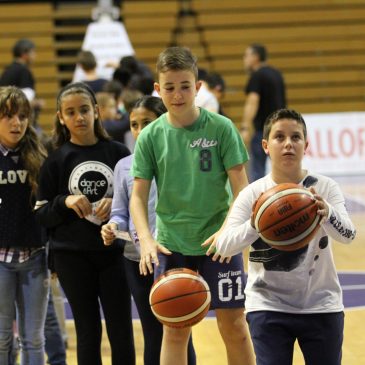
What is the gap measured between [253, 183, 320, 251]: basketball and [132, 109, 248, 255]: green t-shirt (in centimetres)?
53

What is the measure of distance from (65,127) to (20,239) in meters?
0.62

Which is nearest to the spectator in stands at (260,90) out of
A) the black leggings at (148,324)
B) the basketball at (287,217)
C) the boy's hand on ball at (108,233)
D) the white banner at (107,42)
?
the white banner at (107,42)

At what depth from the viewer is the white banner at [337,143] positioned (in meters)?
14.0

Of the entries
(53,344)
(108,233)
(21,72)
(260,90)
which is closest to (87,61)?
(21,72)

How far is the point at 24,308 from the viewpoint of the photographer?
452cm

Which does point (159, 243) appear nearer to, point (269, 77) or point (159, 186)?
point (159, 186)

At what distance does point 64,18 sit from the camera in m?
16.3

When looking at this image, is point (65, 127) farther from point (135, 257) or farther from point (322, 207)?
point (322, 207)

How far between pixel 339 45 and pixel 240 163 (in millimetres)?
12990

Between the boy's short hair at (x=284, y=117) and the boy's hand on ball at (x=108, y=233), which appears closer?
the boy's short hair at (x=284, y=117)

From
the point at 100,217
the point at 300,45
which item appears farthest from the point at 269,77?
the point at 100,217

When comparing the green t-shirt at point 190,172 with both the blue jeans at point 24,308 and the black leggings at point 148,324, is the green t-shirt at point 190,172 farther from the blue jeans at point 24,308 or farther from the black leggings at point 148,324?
the blue jeans at point 24,308

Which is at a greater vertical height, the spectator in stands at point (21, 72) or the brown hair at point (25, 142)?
the spectator in stands at point (21, 72)

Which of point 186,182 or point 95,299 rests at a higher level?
point 186,182
